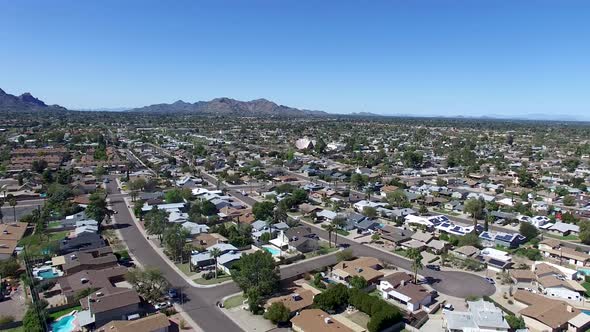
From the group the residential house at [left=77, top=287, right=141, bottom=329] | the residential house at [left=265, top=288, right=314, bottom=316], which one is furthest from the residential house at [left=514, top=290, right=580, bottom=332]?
the residential house at [left=77, top=287, right=141, bottom=329]

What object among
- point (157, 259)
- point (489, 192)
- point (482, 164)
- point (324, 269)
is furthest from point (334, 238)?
point (482, 164)

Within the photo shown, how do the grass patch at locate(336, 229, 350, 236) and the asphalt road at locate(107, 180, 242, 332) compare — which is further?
the grass patch at locate(336, 229, 350, 236)

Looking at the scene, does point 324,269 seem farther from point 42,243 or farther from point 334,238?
point 42,243

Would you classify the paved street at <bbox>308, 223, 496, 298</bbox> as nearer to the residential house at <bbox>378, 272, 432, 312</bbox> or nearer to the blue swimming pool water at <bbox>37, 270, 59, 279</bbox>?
the residential house at <bbox>378, 272, 432, 312</bbox>

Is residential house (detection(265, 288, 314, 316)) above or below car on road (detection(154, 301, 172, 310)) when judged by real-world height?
above

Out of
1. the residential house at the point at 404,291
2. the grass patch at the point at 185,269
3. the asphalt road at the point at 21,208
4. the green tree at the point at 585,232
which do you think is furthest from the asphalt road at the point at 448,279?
the asphalt road at the point at 21,208

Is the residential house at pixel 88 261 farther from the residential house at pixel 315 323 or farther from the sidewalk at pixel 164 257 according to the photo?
the residential house at pixel 315 323
